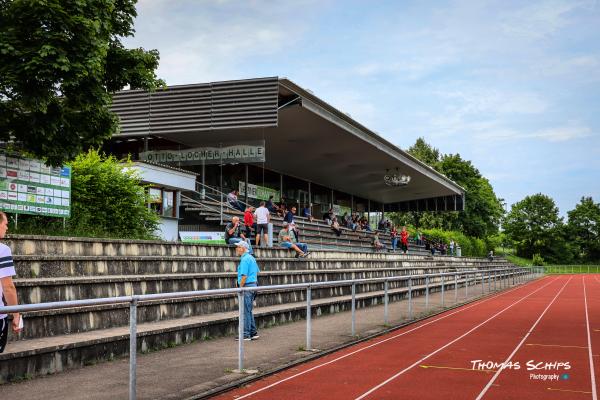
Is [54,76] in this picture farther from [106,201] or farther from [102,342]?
[102,342]

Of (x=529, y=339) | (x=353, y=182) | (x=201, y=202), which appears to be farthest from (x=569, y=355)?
(x=353, y=182)

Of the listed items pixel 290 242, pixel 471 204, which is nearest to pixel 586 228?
pixel 471 204

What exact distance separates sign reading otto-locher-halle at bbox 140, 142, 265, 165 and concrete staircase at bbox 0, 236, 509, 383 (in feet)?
34.4

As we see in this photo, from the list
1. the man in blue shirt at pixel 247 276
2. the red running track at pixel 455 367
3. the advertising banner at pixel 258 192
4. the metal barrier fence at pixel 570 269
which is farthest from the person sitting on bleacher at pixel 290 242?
the metal barrier fence at pixel 570 269

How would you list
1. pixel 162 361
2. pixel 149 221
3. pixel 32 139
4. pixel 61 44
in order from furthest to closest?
pixel 149 221
pixel 32 139
pixel 61 44
pixel 162 361

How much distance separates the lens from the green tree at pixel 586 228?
4547 inches

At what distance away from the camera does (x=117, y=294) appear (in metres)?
10.9

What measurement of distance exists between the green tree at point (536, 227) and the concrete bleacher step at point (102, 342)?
106m

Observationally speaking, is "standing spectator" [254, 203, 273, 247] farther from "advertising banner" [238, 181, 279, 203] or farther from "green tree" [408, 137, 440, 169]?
"green tree" [408, 137, 440, 169]

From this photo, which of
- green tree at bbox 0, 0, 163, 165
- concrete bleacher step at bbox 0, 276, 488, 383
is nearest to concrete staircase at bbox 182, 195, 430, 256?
concrete bleacher step at bbox 0, 276, 488, 383

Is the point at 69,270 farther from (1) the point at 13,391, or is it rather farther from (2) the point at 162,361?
(1) the point at 13,391

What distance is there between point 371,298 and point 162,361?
1187cm

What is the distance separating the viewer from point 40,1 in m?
10.5

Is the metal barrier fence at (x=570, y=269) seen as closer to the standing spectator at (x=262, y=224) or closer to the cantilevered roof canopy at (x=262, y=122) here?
the cantilevered roof canopy at (x=262, y=122)
